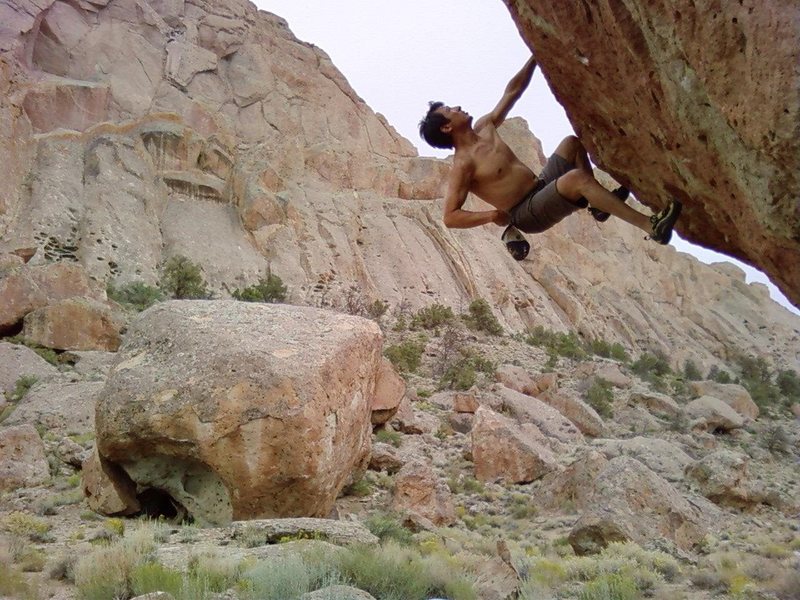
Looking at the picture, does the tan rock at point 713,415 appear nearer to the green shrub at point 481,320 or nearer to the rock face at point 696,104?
the green shrub at point 481,320

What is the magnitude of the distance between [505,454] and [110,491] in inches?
253


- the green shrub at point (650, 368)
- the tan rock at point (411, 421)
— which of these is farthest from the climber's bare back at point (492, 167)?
the green shrub at point (650, 368)

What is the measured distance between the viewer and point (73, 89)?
34875 mm

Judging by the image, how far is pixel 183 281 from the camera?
27.9 metres

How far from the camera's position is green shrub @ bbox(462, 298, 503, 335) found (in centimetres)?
3275

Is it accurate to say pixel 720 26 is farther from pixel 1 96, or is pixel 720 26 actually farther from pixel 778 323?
pixel 778 323

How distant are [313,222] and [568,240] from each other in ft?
66.9

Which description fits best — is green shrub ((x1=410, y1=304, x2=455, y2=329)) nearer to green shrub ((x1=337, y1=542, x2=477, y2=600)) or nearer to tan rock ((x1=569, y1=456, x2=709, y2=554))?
tan rock ((x1=569, y1=456, x2=709, y2=554))

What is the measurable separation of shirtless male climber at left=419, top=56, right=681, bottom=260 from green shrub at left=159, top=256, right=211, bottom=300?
2306 cm

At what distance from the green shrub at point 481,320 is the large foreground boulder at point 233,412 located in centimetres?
2493

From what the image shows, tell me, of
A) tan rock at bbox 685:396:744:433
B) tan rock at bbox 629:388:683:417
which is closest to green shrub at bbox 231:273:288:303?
tan rock at bbox 629:388:683:417

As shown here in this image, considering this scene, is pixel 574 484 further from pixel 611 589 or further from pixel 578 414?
pixel 578 414

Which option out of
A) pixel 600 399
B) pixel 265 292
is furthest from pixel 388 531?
pixel 265 292

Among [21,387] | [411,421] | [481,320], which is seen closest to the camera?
[21,387]
